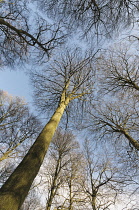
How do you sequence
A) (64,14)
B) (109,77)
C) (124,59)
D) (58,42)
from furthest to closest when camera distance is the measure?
(109,77)
(124,59)
(58,42)
(64,14)

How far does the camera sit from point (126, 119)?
5793 mm

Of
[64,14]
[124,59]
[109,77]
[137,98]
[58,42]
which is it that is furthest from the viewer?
[109,77]

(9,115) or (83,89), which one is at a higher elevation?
(83,89)

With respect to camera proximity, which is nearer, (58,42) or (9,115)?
(58,42)

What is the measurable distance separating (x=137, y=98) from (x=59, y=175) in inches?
230

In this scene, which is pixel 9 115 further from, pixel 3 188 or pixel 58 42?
pixel 3 188

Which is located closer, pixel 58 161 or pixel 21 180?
pixel 21 180

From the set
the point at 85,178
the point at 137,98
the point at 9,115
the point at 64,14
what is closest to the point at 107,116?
the point at 137,98

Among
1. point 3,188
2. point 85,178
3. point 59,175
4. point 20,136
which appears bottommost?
point 3,188

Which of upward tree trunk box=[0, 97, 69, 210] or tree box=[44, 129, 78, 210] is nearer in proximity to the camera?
upward tree trunk box=[0, 97, 69, 210]

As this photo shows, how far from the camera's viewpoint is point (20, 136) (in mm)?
8398

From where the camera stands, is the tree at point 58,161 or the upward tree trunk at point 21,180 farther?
the tree at point 58,161

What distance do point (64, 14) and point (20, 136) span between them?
7877 mm

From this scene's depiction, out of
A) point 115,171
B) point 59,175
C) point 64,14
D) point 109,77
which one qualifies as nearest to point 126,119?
point 109,77
